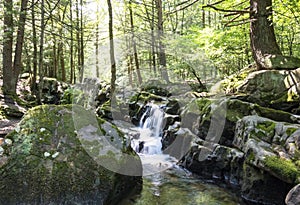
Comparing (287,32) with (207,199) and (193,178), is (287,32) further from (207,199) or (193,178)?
(207,199)

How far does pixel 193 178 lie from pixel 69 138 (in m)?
2.90

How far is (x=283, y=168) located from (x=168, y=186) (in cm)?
216

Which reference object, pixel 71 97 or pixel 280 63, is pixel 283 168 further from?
pixel 71 97

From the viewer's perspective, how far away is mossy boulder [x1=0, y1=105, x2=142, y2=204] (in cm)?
381

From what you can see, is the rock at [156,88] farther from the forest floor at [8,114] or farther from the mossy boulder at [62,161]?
the mossy boulder at [62,161]

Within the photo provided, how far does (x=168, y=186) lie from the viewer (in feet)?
18.0

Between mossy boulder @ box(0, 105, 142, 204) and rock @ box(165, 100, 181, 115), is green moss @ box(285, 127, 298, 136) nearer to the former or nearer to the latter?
mossy boulder @ box(0, 105, 142, 204)

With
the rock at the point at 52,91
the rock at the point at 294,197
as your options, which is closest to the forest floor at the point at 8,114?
the rock at the point at 294,197

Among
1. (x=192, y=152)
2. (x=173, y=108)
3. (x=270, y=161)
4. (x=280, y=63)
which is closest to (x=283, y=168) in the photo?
(x=270, y=161)

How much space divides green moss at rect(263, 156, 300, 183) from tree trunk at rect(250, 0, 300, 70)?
4.15m

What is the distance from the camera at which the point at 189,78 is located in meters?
15.1

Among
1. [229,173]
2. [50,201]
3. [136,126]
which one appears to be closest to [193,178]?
[229,173]

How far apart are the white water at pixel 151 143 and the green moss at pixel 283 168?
2.73 meters

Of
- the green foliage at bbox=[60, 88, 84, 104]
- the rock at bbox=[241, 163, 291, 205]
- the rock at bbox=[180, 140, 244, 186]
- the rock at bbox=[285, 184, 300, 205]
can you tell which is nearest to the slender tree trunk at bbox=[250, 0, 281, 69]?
the rock at bbox=[180, 140, 244, 186]
